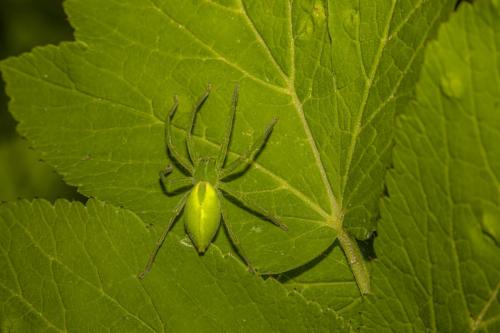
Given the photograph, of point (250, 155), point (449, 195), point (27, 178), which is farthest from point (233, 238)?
point (27, 178)

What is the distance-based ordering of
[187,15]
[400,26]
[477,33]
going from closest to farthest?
[477,33] → [400,26] → [187,15]

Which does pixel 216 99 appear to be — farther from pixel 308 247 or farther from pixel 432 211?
pixel 432 211

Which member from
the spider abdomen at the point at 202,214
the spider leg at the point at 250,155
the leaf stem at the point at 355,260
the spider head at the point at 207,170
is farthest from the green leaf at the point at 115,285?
the spider head at the point at 207,170

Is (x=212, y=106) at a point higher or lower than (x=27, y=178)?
higher

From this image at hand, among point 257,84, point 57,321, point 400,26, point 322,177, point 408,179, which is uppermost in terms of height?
point 400,26

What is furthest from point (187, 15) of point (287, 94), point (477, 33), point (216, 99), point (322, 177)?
point (477, 33)

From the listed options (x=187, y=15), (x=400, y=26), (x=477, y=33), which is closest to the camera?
(x=477, y=33)

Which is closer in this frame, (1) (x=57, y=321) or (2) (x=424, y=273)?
(2) (x=424, y=273)

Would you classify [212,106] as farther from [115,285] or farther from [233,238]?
[115,285]
